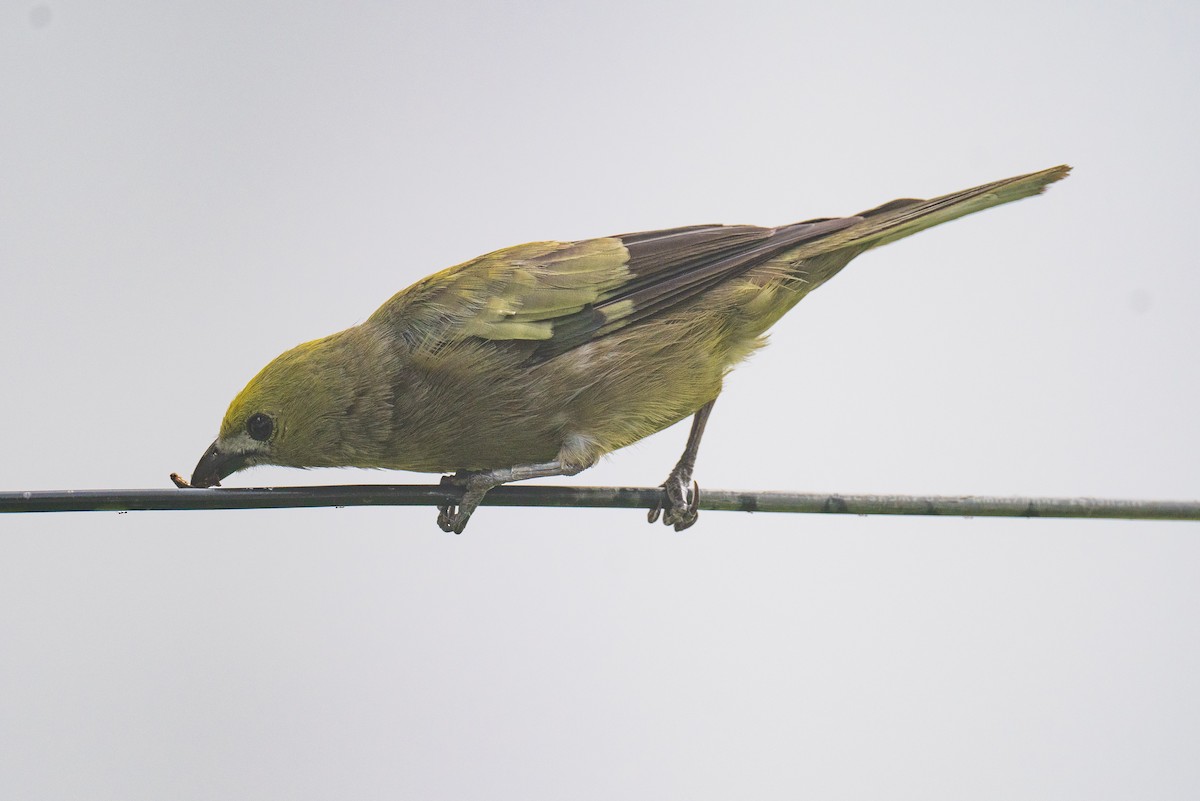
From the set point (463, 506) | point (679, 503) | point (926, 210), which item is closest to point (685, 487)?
point (679, 503)

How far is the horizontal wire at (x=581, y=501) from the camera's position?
3221 millimetres

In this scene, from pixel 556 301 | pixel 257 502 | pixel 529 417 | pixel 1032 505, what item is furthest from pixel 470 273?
pixel 1032 505

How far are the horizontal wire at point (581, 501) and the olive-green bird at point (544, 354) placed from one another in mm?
485

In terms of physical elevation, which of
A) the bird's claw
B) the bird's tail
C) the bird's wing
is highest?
the bird's tail

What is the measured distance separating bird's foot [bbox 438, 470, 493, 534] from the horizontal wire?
0.17 meters

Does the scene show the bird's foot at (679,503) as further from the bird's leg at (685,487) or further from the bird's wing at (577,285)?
the bird's wing at (577,285)

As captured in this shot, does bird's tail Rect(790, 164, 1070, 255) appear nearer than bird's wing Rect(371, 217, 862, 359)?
Yes

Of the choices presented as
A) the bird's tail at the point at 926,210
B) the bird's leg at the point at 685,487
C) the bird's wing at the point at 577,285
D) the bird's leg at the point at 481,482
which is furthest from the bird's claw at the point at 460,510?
the bird's tail at the point at 926,210

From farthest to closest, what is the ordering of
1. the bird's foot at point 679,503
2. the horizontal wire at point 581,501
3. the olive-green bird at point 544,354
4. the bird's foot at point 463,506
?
the bird's foot at point 679,503 < the olive-green bird at point 544,354 < the bird's foot at point 463,506 < the horizontal wire at point 581,501

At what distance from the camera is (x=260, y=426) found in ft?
14.6

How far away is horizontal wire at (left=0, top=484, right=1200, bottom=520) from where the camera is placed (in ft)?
10.6

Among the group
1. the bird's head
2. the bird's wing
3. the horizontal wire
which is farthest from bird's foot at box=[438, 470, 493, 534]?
the bird's wing

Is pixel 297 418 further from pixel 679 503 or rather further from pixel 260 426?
pixel 679 503

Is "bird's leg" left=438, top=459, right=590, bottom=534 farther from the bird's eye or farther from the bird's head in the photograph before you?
the bird's eye
